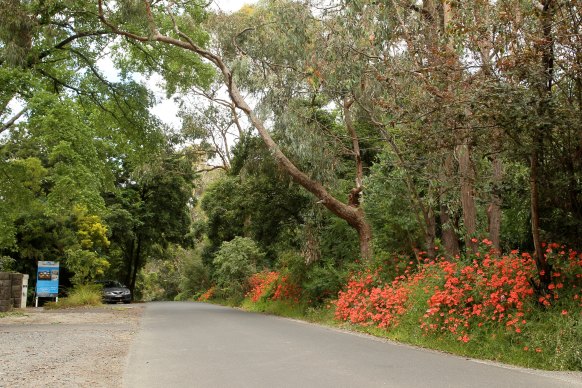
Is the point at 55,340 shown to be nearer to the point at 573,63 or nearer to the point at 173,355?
the point at 173,355

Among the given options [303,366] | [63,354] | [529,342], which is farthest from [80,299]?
[529,342]

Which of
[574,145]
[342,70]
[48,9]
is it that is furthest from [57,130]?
[574,145]

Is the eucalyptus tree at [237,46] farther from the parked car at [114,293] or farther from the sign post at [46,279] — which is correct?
the parked car at [114,293]

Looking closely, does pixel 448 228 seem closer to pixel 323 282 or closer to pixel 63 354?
pixel 323 282

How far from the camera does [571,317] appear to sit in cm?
757

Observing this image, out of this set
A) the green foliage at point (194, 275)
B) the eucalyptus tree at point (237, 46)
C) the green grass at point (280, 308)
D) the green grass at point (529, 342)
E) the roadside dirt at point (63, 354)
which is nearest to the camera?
the roadside dirt at point (63, 354)

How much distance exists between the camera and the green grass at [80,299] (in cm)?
2386

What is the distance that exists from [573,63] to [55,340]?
10119mm


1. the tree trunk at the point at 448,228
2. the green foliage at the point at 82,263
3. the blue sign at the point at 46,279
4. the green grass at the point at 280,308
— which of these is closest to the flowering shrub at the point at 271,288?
the green grass at the point at 280,308

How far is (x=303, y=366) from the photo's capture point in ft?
23.5

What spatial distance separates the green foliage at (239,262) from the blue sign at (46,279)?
7.29 metres

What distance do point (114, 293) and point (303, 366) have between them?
25.9 m

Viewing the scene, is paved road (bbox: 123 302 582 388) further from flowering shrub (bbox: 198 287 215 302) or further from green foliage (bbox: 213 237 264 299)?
flowering shrub (bbox: 198 287 215 302)

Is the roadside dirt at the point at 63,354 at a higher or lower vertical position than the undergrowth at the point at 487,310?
lower
